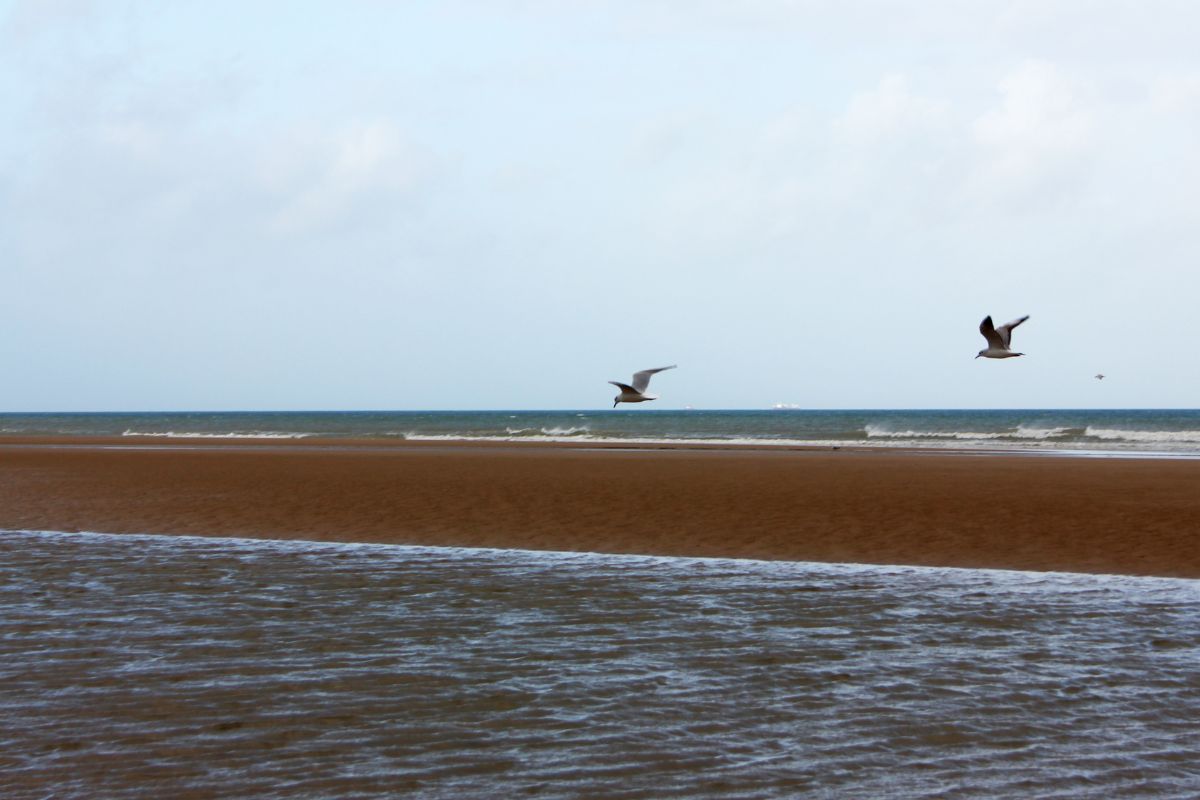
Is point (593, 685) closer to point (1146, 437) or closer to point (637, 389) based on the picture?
point (637, 389)

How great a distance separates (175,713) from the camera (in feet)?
22.1

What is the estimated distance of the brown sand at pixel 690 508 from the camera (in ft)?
48.6

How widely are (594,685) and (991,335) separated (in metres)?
15.5

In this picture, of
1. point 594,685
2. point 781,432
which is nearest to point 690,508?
point 594,685

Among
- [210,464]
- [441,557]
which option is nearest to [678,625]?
[441,557]

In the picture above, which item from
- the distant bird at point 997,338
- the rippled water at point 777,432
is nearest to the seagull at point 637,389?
the distant bird at point 997,338

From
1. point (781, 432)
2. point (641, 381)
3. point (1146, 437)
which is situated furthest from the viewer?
point (781, 432)

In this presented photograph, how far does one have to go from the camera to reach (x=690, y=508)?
732 inches

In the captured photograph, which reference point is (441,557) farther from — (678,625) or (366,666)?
(366,666)

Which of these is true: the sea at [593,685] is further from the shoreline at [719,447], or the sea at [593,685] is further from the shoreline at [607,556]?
the shoreline at [719,447]

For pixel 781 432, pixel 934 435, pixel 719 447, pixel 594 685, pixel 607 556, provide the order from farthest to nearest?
pixel 781 432 → pixel 934 435 → pixel 719 447 → pixel 607 556 → pixel 594 685

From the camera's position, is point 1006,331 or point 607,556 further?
point 1006,331

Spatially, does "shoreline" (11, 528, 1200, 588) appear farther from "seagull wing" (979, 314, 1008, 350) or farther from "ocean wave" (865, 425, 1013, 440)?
"ocean wave" (865, 425, 1013, 440)

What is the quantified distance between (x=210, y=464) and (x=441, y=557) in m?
18.3
